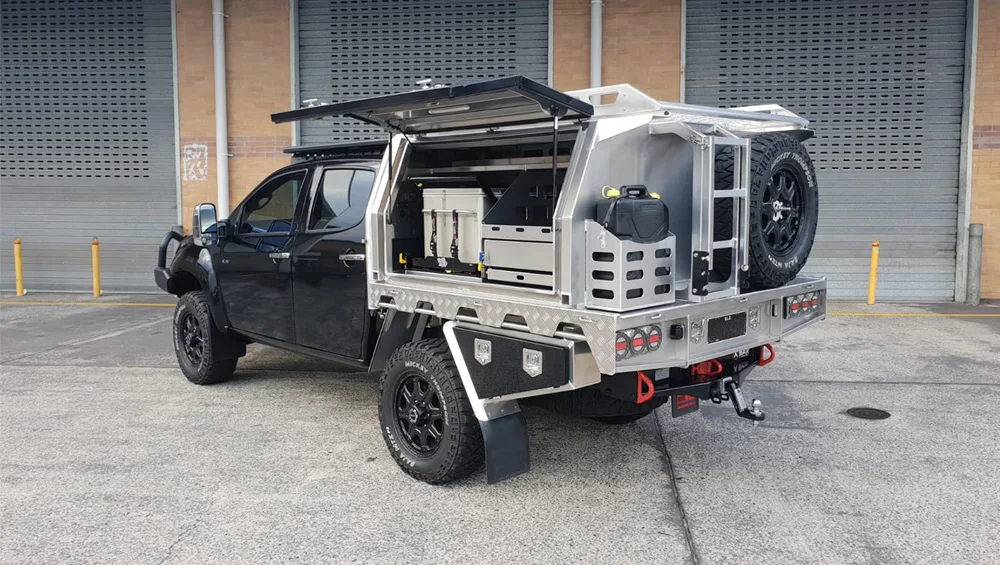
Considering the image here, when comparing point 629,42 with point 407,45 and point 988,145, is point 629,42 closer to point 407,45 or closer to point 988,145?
point 407,45

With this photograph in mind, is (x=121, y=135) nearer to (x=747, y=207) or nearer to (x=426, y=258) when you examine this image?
(x=426, y=258)

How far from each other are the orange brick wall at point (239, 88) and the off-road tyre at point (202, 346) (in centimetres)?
588

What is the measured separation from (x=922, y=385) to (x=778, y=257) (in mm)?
3245

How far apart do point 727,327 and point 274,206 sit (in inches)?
145

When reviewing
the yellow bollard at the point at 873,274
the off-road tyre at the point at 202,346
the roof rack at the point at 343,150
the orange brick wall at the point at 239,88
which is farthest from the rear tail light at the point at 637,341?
the orange brick wall at the point at 239,88

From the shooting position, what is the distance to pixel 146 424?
5875 millimetres

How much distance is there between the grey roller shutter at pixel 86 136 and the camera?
42.3ft

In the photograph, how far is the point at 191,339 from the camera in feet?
23.2

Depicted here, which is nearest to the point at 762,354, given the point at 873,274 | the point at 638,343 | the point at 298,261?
the point at 638,343

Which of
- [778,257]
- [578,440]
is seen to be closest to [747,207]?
[778,257]

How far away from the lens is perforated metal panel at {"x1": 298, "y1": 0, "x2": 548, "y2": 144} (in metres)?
12.1

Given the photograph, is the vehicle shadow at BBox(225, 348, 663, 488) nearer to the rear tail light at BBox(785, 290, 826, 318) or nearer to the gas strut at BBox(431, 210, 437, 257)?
the rear tail light at BBox(785, 290, 826, 318)

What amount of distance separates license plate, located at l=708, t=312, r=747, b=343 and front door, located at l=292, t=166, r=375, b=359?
226cm

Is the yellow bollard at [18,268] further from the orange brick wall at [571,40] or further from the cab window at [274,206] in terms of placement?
the orange brick wall at [571,40]
